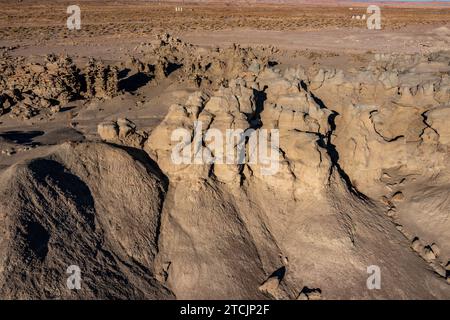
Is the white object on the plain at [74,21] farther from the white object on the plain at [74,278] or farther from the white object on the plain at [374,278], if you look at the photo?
the white object on the plain at [374,278]

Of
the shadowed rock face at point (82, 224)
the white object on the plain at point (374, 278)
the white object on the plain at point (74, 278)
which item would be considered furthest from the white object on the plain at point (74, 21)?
the white object on the plain at point (374, 278)

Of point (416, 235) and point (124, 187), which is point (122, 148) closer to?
point (124, 187)

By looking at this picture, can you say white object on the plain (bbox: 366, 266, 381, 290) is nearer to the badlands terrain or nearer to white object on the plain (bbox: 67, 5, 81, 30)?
the badlands terrain

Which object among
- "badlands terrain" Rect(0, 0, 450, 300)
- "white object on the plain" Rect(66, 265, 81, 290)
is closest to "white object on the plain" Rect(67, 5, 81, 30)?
"badlands terrain" Rect(0, 0, 450, 300)

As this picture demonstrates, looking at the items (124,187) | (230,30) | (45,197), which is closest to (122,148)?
(124,187)

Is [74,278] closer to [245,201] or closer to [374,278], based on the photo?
[245,201]

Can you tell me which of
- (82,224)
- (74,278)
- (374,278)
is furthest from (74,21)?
(374,278)
